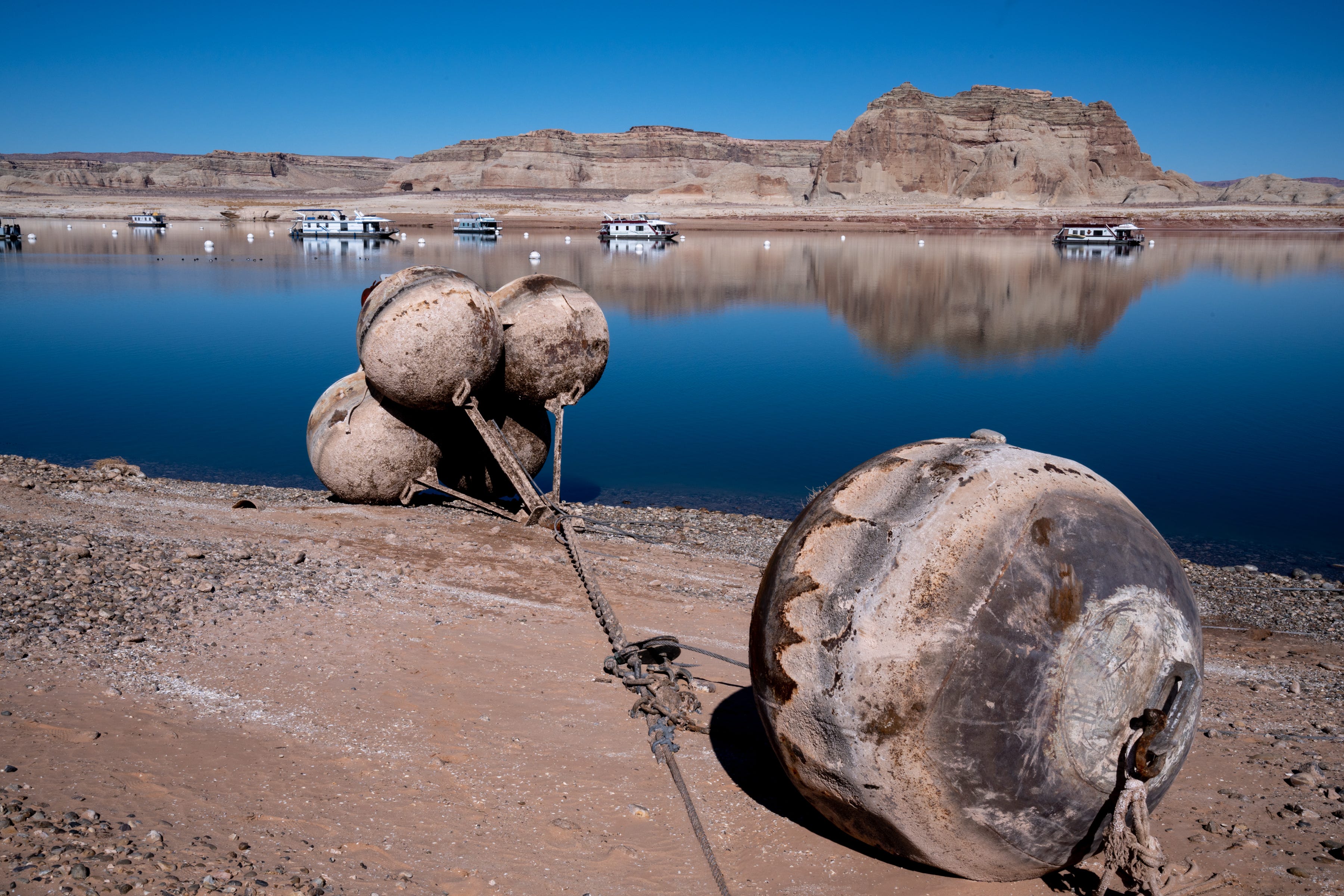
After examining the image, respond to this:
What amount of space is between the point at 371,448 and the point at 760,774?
6.88 m

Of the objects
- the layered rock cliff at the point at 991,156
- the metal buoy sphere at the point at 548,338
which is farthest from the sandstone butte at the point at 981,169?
the metal buoy sphere at the point at 548,338

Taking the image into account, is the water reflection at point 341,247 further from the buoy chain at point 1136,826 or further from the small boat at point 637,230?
the buoy chain at point 1136,826

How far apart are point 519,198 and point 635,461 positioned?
5338 inches

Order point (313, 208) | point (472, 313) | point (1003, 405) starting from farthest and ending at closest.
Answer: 1. point (313, 208)
2. point (1003, 405)
3. point (472, 313)

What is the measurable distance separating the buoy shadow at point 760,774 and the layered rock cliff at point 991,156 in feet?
411

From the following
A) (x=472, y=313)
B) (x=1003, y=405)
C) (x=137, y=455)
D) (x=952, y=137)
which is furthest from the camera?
(x=952, y=137)

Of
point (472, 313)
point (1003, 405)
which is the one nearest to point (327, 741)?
point (472, 313)

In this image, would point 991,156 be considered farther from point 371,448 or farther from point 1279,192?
point 371,448

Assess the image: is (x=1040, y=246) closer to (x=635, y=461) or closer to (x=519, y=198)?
(x=635, y=461)

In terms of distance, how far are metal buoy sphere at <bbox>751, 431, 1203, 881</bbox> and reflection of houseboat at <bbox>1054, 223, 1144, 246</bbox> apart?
256 feet

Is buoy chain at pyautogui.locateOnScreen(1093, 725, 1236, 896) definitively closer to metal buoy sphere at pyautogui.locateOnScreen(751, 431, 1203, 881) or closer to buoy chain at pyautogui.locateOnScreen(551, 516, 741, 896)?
metal buoy sphere at pyautogui.locateOnScreen(751, 431, 1203, 881)

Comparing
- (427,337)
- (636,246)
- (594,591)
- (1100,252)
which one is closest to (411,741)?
(594,591)

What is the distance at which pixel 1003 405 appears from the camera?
21062mm

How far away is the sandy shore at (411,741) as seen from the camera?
3914mm
